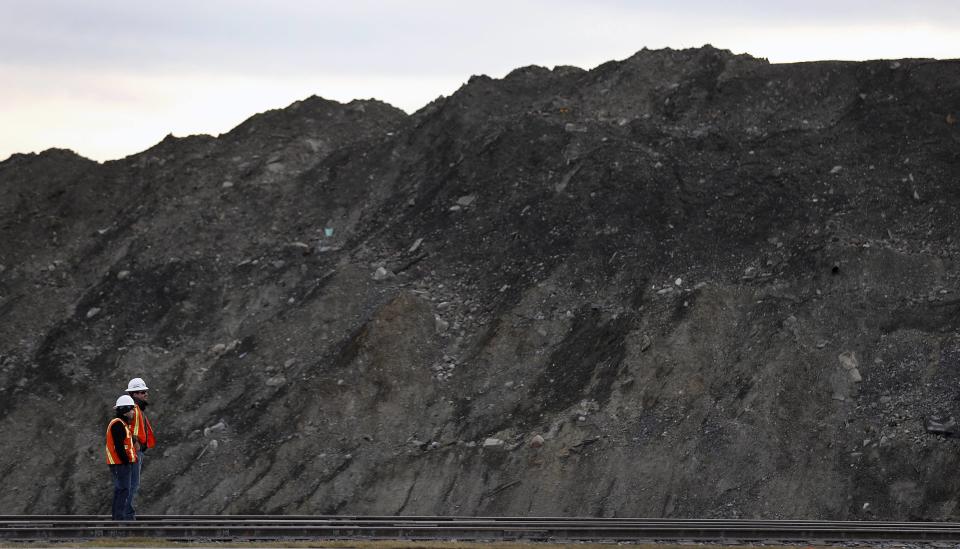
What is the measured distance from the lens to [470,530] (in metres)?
18.5

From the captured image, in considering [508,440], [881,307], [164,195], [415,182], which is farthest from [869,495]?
[164,195]


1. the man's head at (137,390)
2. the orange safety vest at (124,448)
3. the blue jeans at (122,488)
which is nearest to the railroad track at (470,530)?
the blue jeans at (122,488)

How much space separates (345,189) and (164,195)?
465 centimetres

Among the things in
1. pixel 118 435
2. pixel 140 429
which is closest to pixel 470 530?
pixel 140 429

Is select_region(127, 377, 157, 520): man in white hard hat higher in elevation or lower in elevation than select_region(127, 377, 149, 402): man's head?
lower

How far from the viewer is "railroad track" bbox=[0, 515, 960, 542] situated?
18078 mm

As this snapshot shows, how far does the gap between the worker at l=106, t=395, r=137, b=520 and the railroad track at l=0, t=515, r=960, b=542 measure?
1.06 ft

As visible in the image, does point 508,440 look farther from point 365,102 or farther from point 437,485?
point 365,102

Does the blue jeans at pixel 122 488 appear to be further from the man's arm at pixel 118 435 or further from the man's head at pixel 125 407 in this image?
the man's head at pixel 125 407

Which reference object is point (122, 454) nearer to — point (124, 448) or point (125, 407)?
point (124, 448)

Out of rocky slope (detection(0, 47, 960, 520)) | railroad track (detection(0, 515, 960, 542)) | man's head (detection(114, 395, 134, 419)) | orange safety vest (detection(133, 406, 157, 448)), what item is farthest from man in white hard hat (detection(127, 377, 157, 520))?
rocky slope (detection(0, 47, 960, 520))

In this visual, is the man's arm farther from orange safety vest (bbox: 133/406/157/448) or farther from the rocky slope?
the rocky slope

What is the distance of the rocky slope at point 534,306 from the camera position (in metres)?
25.5

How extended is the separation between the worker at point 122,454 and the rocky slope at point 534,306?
734 cm
